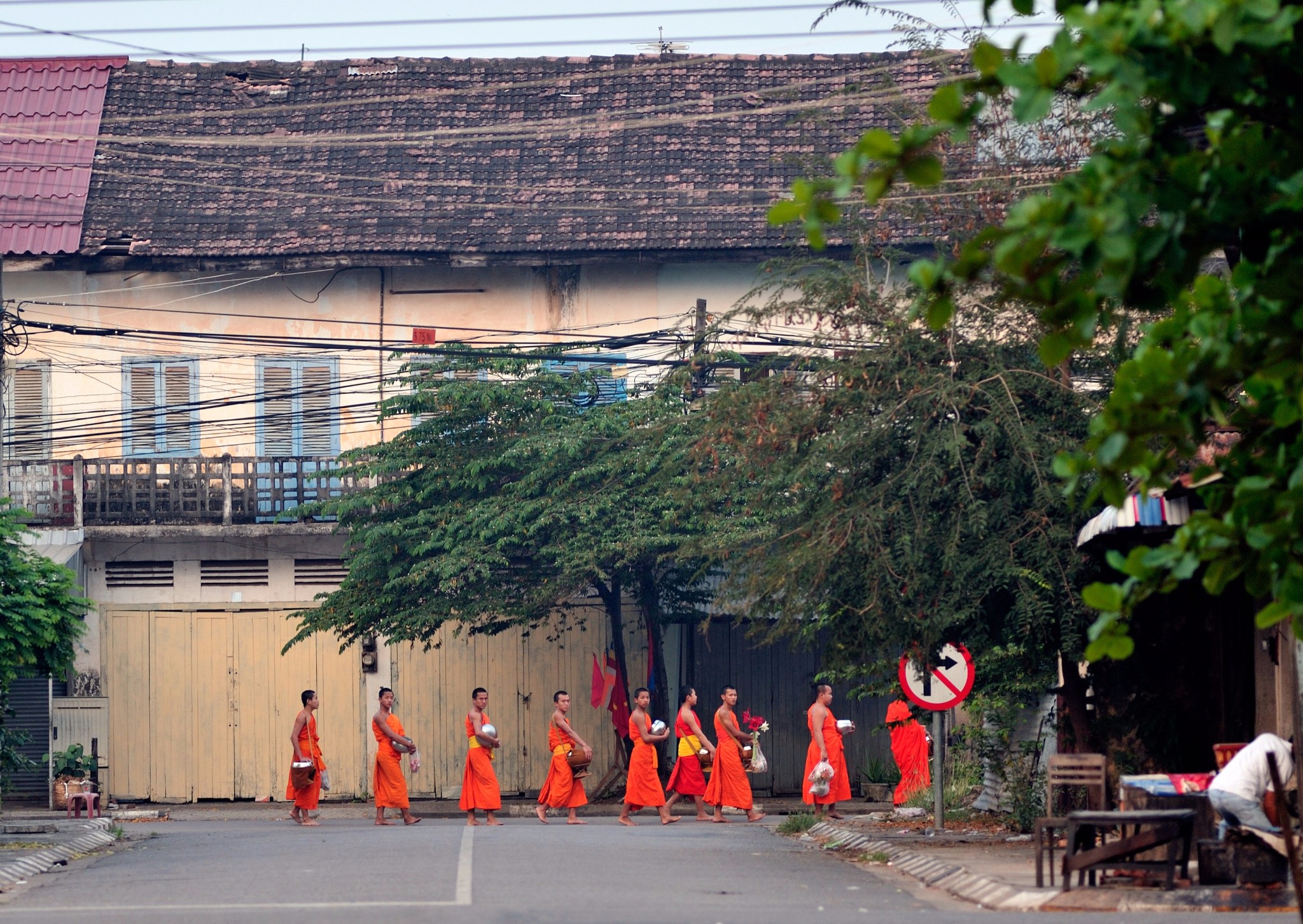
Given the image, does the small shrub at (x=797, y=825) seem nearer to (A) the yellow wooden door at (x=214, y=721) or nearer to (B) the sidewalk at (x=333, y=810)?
(B) the sidewalk at (x=333, y=810)

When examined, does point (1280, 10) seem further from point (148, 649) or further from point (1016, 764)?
point (148, 649)

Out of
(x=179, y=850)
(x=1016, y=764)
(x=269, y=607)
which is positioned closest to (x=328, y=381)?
(x=269, y=607)

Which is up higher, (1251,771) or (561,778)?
(1251,771)

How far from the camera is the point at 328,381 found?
2694cm

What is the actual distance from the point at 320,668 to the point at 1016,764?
40.3ft

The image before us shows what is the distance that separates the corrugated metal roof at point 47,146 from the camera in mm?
25953

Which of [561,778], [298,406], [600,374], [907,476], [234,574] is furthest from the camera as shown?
[298,406]

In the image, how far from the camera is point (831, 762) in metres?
20.6

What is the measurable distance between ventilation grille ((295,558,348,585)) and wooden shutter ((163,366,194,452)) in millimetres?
2502

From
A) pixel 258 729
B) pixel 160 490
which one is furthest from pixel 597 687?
pixel 160 490

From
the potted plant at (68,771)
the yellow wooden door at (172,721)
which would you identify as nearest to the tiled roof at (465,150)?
the yellow wooden door at (172,721)

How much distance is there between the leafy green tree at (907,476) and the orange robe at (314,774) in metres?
7.29

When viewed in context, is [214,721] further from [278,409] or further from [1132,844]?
[1132,844]

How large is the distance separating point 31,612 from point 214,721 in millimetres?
10519
